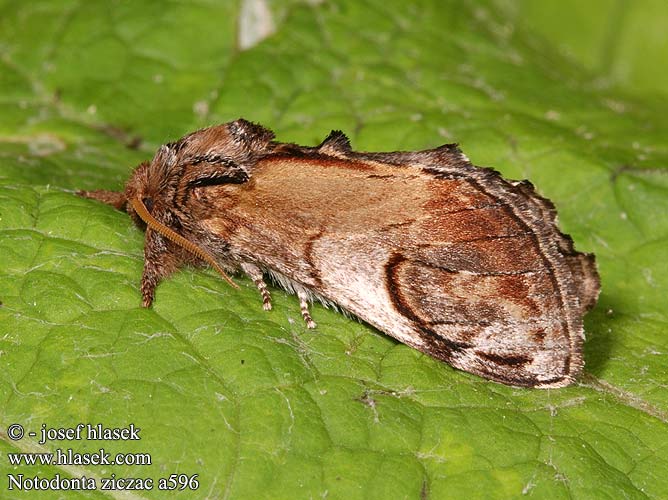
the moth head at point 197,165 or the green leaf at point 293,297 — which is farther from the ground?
the moth head at point 197,165

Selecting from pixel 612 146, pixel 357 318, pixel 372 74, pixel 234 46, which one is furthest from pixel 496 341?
pixel 234 46

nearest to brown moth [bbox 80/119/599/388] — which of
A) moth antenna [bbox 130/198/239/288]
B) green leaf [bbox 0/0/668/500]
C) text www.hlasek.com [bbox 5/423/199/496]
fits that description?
moth antenna [bbox 130/198/239/288]

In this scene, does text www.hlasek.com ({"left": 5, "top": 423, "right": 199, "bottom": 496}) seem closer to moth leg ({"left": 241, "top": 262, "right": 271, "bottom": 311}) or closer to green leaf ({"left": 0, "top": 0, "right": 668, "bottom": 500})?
green leaf ({"left": 0, "top": 0, "right": 668, "bottom": 500})

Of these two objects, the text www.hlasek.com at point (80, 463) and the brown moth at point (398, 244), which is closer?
the text www.hlasek.com at point (80, 463)

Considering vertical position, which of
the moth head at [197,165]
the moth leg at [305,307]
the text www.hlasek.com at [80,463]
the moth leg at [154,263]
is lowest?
the moth leg at [305,307]

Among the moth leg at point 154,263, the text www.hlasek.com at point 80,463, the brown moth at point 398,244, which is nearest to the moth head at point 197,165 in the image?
the brown moth at point 398,244

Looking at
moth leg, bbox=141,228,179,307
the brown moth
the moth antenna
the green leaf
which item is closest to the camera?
the green leaf

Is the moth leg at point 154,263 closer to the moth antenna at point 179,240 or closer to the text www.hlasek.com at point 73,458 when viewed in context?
the moth antenna at point 179,240
